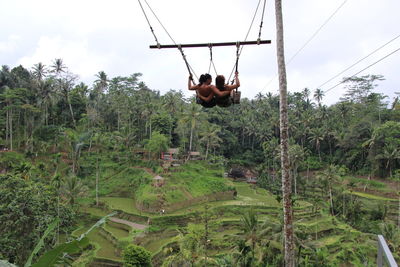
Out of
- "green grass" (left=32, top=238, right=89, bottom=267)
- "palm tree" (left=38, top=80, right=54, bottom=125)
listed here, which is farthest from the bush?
"palm tree" (left=38, top=80, right=54, bottom=125)

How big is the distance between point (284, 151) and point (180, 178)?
81.9 feet

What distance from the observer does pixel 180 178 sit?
29875 mm

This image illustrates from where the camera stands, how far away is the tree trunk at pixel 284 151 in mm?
5332

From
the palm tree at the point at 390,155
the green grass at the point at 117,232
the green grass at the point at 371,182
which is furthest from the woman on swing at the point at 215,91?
the green grass at the point at 371,182

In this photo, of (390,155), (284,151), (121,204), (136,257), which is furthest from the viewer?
(390,155)

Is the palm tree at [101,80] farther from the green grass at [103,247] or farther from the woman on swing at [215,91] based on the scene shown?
the woman on swing at [215,91]

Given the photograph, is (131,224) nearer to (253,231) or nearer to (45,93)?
(253,231)

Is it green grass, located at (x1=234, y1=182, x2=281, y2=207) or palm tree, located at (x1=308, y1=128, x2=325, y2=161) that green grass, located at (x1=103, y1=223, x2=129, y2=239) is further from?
palm tree, located at (x1=308, y1=128, x2=325, y2=161)

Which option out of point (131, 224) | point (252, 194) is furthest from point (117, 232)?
point (252, 194)

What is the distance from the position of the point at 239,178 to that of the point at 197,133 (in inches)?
371

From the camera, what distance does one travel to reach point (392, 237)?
20.2 meters

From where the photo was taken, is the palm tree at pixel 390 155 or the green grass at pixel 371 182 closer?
the palm tree at pixel 390 155

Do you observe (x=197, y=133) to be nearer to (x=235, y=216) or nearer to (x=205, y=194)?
(x=205, y=194)

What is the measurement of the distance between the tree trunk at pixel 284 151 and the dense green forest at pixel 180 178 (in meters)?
4.02
